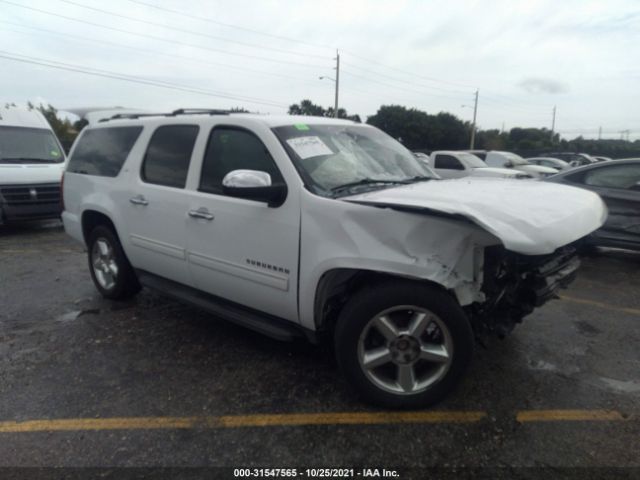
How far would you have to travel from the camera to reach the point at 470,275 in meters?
2.52

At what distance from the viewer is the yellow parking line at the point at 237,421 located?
2.67 m

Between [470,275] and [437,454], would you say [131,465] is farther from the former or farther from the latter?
[470,275]

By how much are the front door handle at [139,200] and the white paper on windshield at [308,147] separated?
155 centimetres

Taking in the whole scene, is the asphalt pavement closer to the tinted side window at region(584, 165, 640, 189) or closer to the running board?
the running board

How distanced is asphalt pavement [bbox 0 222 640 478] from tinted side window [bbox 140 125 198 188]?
133 centimetres

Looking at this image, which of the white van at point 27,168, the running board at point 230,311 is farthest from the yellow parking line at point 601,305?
the white van at point 27,168

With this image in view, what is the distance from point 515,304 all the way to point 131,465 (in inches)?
92.9

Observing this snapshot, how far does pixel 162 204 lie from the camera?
372cm

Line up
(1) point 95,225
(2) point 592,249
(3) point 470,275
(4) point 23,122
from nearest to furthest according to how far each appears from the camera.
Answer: (3) point 470,275, (1) point 95,225, (2) point 592,249, (4) point 23,122

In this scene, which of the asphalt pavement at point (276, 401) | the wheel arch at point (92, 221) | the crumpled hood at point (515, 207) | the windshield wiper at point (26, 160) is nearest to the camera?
the crumpled hood at point (515, 207)

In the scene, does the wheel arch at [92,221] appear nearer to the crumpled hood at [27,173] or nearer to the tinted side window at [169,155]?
the tinted side window at [169,155]

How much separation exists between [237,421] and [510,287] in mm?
1823

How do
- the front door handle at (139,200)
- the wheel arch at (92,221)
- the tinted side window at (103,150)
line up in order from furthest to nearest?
the wheel arch at (92,221), the tinted side window at (103,150), the front door handle at (139,200)

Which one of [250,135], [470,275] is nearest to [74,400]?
[250,135]
